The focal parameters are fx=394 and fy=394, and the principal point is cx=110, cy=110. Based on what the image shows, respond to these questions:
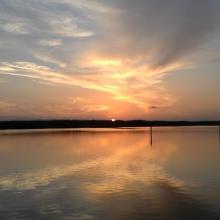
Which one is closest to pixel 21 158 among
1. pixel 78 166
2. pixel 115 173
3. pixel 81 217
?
pixel 78 166

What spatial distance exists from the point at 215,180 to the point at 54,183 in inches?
347

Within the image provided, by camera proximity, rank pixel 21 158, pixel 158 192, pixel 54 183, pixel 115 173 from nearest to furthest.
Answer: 1. pixel 158 192
2. pixel 54 183
3. pixel 115 173
4. pixel 21 158

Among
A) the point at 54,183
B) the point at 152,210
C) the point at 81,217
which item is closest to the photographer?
the point at 81,217

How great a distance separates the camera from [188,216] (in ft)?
46.6

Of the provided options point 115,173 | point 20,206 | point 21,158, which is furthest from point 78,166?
point 20,206

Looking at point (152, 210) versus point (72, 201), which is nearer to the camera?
point (152, 210)

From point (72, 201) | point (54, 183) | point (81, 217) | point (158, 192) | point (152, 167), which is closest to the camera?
point (81, 217)

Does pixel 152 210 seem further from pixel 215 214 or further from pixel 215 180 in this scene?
pixel 215 180

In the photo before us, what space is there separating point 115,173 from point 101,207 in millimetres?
9495

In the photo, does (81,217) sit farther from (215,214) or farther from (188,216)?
(215,214)

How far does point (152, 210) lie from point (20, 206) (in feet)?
17.4

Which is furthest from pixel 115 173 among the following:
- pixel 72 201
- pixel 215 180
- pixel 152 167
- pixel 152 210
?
pixel 152 210

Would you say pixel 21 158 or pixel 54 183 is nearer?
pixel 54 183

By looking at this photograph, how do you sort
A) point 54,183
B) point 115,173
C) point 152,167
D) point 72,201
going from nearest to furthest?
point 72,201 < point 54,183 < point 115,173 < point 152,167
